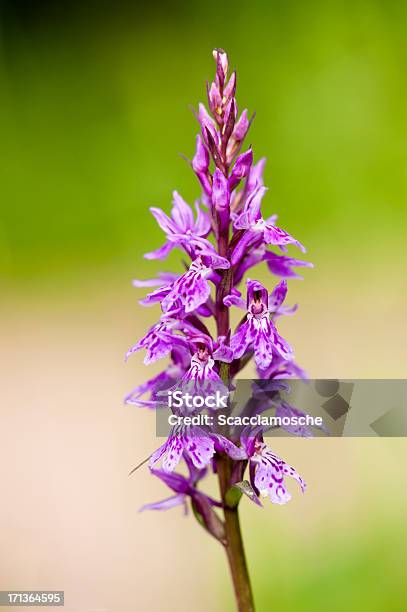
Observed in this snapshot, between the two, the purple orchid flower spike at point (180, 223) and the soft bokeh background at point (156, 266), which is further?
the soft bokeh background at point (156, 266)

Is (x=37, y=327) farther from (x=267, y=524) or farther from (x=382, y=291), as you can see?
(x=267, y=524)

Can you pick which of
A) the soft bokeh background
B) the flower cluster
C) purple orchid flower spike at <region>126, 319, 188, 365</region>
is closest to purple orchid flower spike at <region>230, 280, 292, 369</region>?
the flower cluster

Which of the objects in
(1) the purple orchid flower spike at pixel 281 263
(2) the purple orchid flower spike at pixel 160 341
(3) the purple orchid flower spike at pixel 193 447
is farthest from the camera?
(1) the purple orchid flower spike at pixel 281 263

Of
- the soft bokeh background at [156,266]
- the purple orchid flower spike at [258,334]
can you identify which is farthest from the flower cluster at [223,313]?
the soft bokeh background at [156,266]

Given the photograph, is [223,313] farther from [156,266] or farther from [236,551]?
[156,266]

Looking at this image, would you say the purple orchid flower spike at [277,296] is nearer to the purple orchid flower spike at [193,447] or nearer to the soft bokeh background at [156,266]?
the purple orchid flower spike at [193,447]

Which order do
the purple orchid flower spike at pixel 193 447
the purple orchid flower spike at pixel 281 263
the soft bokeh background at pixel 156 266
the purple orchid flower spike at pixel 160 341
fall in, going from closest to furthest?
the purple orchid flower spike at pixel 193 447
the purple orchid flower spike at pixel 160 341
the purple orchid flower spike at pixel 281 263
the soft bokeh background at pixel 156 266

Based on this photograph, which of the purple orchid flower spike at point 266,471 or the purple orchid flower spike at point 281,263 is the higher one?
the purple orchid flower spike at point 281,263

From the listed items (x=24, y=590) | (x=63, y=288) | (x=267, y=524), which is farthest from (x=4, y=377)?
(x=267, y=524)
